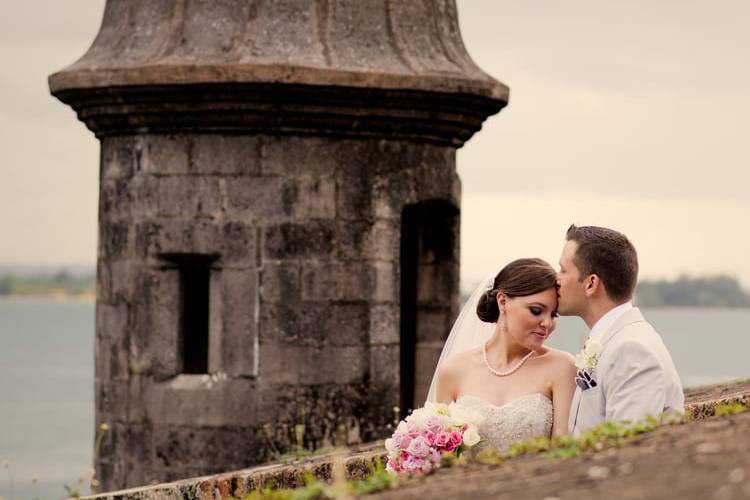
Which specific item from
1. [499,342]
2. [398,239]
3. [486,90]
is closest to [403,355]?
[398,239]

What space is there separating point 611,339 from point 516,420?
756 mm

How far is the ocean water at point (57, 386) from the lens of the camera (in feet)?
150

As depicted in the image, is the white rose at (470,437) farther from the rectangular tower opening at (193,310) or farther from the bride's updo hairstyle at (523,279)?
the rectangular tower opening at (193,310)

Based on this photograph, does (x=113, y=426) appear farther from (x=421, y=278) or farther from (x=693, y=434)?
(x=693, y=434)

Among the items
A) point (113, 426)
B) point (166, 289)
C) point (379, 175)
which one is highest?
point (379, 175)

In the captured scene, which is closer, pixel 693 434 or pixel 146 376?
pixel 693 434

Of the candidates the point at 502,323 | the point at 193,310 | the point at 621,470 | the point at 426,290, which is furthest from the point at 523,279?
the point at 426,290

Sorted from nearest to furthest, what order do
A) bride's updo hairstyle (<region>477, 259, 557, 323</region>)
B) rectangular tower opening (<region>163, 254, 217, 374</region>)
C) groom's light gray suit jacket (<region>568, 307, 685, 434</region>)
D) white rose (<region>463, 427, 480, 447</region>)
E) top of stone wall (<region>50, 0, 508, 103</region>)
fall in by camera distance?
groom's light gray suit jacket (<region>568, 307, 685, 434</region>) < white rose (<region>463, 427, 480, 447</region>) < bride's updo hairstyle (<region>477, 259, 557, 323</region>) < top of stone wall (<region>50, 0, 508, 103</region>) < rectangular tower opening (<region>163, 254, 217, 374</region>)

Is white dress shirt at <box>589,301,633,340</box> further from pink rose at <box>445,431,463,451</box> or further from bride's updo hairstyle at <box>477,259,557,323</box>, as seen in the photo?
pink rose at <box>445,431,463,451</box>

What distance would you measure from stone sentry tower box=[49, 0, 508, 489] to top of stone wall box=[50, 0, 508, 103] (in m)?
0.01

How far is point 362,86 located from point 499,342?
344 centimetres

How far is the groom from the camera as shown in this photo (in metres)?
6.41

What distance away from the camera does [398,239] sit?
11.2m

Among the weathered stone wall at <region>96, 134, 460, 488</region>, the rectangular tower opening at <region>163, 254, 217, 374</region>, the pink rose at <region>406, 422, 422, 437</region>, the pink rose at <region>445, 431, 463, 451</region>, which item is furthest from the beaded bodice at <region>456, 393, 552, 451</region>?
the rectangular tower opening at <region>163, 254, 217, 374</region>
